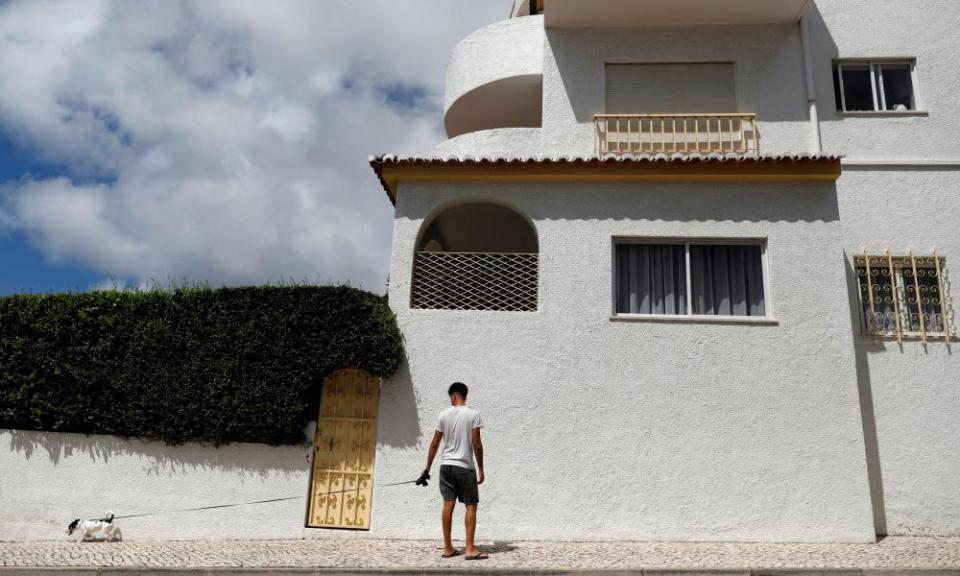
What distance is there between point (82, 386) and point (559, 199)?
631cm

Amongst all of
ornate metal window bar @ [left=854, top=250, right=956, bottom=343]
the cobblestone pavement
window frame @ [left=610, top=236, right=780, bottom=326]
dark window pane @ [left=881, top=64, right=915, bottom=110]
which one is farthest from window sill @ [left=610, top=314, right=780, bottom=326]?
dark window pane @ [left=881, top=64, right=915, bottom=110]

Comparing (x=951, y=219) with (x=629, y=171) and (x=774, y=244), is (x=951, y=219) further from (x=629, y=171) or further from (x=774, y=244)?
(x=629, y=171)

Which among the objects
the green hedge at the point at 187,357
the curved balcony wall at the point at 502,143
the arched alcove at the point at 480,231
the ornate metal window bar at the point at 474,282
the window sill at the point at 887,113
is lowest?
the green hedge at the point at 187,357

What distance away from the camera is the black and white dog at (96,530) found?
727 cm

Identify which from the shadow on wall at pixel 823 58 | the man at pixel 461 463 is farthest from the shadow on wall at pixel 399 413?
the shadow on wall at pixel 823 58

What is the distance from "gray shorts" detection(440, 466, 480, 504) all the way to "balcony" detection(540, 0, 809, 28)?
294 inches

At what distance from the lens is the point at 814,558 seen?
613cm

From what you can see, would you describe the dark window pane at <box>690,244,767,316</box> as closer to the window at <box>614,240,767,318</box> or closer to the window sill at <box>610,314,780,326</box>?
the window at <box>614,240,767,318</box>

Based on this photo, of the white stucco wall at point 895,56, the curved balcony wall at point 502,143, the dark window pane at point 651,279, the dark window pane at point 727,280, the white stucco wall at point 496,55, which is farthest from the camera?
the white stucco wall at point 496,55

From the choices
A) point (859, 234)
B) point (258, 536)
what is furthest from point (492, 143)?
point (258, 536)

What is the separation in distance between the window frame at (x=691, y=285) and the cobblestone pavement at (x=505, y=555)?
2.46 meters

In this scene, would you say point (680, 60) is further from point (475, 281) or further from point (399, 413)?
point (399, 413)

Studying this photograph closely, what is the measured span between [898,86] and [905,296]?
11.6 ft

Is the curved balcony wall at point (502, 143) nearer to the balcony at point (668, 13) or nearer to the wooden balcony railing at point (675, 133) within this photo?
the wooden balcony railing at point (675, 133)
